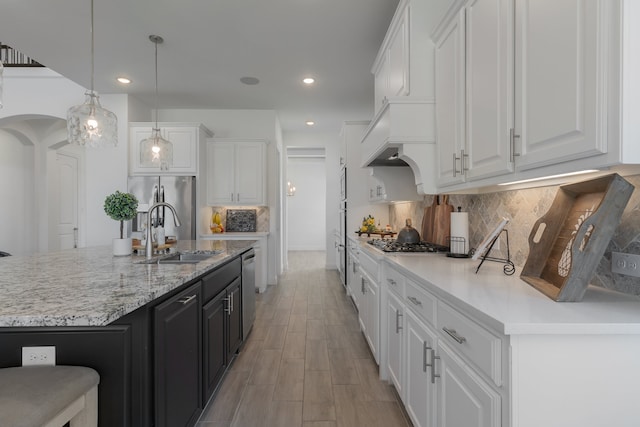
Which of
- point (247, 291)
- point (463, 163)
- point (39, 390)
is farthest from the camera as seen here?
point (247, 291)

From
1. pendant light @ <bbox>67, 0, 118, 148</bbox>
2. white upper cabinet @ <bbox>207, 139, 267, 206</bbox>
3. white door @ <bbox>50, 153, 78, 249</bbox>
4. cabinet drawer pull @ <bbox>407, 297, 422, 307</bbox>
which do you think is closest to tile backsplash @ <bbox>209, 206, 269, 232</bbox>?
white upper cabinet @ <bbox>207, 139, 267, 206</bbox>

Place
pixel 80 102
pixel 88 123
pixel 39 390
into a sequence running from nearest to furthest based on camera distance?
pixel 39 390
pixel 88 123
pixel 80 102

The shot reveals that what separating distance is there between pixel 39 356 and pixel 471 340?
4.96ft

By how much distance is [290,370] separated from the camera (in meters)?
2.62

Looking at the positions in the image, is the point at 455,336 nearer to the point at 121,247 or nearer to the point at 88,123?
the point at 121,247

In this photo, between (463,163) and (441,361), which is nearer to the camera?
(441,361)

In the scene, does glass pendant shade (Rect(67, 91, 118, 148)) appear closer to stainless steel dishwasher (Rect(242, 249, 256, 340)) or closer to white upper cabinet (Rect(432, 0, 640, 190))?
stainless steel dishwasher (Rect(242, 249, 256, 340))

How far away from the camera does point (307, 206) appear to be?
36.7 feet

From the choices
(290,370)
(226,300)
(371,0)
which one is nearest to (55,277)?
(226,300)

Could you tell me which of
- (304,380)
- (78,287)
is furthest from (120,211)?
(304,380)

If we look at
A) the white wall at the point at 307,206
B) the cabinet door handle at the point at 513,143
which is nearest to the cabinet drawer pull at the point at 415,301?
the cabinet door handle at the point at 513,143

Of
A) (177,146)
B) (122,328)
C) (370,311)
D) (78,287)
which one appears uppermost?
(177,146)

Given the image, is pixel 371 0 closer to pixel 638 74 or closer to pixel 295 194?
pixel 638 74

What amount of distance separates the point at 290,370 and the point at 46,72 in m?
5.37
